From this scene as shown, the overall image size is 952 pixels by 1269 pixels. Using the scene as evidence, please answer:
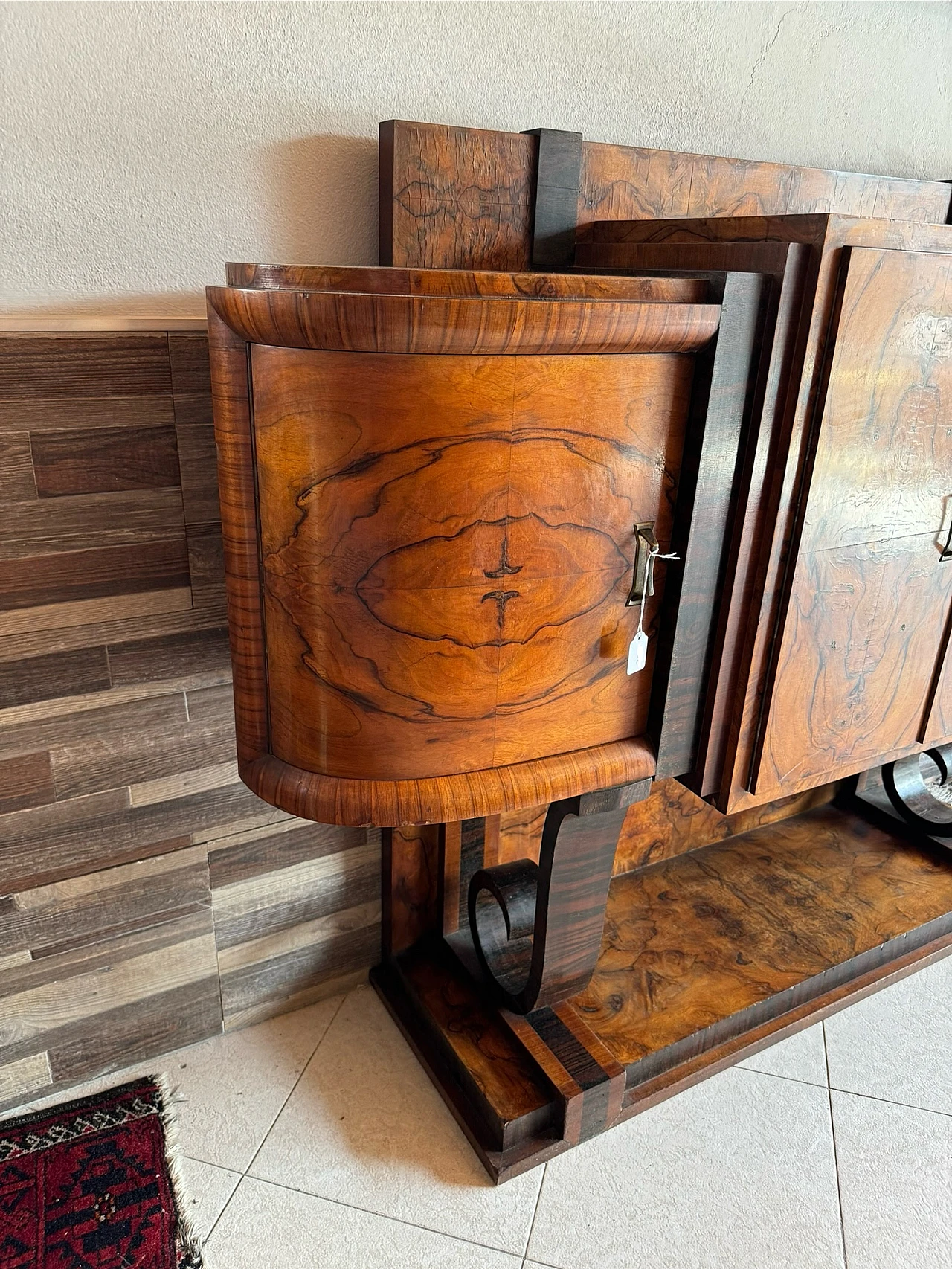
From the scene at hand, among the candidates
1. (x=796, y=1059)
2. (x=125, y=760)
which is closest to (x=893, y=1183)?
(x=796, y=1059)

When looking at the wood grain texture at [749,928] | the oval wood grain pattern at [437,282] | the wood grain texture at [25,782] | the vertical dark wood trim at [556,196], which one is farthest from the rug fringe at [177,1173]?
the vertical dark wood trim at [556,196]

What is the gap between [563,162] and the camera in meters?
1.09

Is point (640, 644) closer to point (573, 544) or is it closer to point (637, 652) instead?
point (637, 652)

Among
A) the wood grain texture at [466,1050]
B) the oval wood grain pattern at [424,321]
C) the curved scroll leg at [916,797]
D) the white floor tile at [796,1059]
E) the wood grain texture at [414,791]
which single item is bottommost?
the white floor tile at [796,1059]

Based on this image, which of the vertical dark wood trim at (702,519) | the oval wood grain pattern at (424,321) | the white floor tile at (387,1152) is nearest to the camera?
the oval wood grain pattern at (424,321)

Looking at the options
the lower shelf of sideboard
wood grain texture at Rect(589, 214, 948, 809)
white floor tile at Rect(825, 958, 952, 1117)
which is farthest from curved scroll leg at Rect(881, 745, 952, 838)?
wood grain texture at Rect(589, 214, 948, 809)

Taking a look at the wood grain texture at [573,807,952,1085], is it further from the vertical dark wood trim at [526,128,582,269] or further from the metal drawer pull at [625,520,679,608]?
the vertical dark wood trim at [526,128,582,269]

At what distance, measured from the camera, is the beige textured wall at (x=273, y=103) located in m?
0.90

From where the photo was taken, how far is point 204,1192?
3.55 feet

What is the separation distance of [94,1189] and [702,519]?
988mm

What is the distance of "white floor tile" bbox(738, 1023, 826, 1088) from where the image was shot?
127cm

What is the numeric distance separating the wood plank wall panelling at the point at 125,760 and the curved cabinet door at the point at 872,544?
2.01 feet

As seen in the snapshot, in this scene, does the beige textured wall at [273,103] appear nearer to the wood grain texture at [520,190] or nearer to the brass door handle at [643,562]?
the wood grain texture at [520,190]

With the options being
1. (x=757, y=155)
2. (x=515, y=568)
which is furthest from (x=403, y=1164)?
(x=757, y=155)
